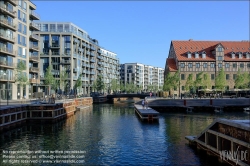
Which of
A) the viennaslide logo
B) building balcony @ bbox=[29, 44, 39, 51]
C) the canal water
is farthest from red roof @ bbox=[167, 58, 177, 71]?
the viennaslide logo

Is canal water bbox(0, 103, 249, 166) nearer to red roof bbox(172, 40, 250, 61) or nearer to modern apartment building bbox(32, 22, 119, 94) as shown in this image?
red roof bbox(172, 40, 250, 61)

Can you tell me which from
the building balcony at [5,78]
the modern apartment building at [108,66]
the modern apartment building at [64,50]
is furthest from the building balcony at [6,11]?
the modern apartment building at [108,66]

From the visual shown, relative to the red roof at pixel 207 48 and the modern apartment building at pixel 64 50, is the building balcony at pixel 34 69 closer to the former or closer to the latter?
the modern apartment building at pixel 64 50

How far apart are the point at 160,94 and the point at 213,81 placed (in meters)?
20.9

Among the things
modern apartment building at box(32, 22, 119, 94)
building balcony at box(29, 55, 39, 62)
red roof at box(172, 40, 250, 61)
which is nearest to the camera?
building balcony at box(29, 55, 39, 62)

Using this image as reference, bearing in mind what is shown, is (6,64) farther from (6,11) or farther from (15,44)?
(6,11)

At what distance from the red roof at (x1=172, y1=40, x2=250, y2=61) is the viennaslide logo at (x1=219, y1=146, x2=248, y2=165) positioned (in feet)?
235

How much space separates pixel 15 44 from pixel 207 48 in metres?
64.7

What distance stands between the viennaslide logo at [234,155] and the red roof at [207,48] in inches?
2820

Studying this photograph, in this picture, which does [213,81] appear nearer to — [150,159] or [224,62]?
[224,62]

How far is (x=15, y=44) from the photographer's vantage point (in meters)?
64.8

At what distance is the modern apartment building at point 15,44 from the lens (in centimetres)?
5972

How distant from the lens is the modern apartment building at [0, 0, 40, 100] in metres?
59.7

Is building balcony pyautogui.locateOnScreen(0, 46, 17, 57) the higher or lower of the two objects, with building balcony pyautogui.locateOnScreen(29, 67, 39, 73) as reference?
higher
